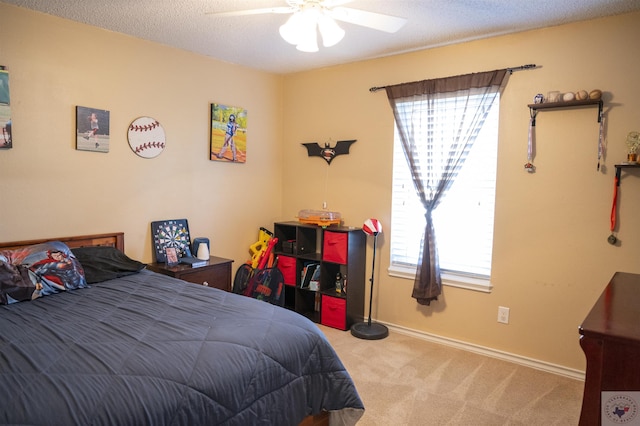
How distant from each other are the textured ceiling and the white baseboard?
2431 millimetres

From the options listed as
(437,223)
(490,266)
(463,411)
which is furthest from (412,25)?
(463,411)

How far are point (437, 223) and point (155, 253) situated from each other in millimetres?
2396

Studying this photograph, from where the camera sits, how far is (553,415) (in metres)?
2.35

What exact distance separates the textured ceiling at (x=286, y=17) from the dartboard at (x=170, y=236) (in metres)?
1.51

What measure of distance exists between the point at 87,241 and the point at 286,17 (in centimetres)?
217

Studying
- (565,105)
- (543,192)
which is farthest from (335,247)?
(565,105)

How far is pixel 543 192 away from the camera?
2896 mm

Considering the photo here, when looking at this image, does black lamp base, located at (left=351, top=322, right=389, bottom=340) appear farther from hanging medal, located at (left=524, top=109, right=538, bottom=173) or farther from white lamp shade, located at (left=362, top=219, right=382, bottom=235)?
hanging medal, located at (left=524, top=109, right=538, bottom=173)

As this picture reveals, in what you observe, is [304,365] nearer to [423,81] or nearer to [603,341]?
[603,341]

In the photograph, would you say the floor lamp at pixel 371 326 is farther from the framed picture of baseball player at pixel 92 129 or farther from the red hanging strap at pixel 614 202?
the framed picture of baseball player at pixel 92 129

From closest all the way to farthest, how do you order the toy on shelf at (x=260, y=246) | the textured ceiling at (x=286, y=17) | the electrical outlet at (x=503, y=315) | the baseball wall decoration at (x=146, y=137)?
the textured ceiling at (x=286, y=17)
the electrical outlet at (x=503, y=315)
the baseball wall decoration at (x=146, y=137)
the toy on shelf at (x=260, y=246)

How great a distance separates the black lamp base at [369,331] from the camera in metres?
3.42

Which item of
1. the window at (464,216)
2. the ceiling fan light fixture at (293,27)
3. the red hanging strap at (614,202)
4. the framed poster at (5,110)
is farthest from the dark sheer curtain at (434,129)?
the framed poster at (5,110)

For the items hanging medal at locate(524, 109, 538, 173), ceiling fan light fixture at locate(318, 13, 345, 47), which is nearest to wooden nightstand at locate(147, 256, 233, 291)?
ceiling fan light fixture at locate(318, 13, 345, 47)
